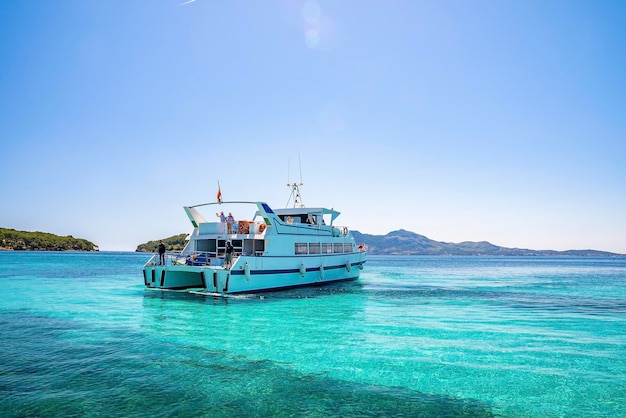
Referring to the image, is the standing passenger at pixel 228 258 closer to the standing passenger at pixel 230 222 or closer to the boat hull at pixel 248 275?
the boat hull at pixel 248 275

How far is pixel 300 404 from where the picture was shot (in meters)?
7.25

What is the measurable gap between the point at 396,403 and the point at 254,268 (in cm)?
1769

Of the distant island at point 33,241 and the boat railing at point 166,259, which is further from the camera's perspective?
the distant island at point 33,241

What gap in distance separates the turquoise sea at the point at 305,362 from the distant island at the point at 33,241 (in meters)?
175

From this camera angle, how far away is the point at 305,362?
1019 centimetres

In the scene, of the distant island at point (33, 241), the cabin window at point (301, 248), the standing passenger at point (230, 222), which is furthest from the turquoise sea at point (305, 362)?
the distant island at point (33, 241)

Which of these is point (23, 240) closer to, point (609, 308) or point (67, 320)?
point (67, 320)

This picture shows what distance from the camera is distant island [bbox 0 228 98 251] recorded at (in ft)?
525

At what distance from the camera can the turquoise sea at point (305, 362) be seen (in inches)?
286

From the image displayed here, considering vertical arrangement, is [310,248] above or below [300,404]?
above

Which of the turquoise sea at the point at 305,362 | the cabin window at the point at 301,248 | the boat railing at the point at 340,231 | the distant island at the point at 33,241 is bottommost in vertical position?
the turquoise sea at the point at 305,362

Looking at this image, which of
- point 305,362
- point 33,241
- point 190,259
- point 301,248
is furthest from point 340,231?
point 33,241

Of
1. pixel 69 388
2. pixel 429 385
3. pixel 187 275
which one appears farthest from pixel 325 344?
pixel 187 275

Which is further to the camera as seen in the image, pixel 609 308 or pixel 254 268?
pixel 254 268
